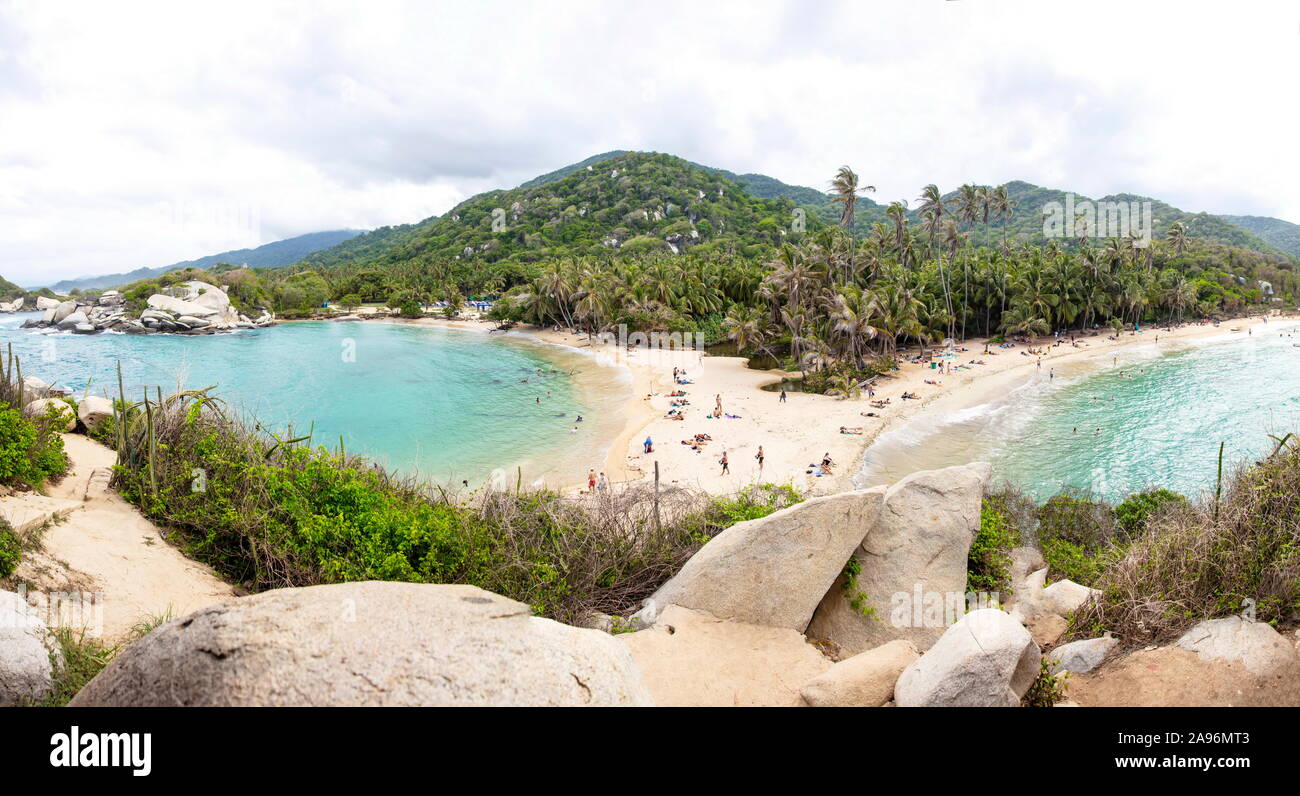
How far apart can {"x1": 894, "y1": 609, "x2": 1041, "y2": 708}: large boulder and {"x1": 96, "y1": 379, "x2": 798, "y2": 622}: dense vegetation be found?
14.9 ft

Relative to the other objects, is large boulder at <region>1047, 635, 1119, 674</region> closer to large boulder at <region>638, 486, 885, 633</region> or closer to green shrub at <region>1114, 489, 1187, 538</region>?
large boulder at <region>638, 486, 885, 633</region>

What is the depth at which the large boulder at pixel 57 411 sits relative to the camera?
1185cm

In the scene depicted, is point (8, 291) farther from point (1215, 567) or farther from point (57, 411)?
point (1215, 567)

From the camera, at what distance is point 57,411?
479 inches

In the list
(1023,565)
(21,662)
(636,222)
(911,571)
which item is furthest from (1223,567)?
(636,222)

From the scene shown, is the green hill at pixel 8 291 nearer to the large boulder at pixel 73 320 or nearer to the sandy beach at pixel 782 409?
the large boulder at pixel 73 320

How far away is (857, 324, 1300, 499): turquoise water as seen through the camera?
24.9 metres

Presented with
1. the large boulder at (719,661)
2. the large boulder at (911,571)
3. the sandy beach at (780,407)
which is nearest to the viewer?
the large boulder at (719,661)

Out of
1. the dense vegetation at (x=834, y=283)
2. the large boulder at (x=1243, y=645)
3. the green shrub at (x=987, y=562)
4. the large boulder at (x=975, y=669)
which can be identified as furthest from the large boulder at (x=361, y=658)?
the dense vegetation at (x=834, y=283)

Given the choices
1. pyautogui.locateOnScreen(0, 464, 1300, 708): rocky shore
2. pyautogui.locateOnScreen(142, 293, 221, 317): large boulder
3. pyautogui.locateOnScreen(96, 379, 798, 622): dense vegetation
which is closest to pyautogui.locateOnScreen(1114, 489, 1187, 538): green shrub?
pyautogui.locateOnScreen(0, 464, 1300, 708): rocky shore

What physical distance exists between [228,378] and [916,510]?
58.8 meters

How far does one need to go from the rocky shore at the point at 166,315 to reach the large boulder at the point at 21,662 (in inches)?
3814

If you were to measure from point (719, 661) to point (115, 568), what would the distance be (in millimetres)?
8934

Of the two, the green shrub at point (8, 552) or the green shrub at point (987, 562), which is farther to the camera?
the green shrub at point (987, 562)
